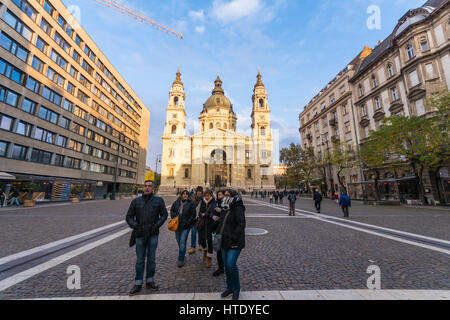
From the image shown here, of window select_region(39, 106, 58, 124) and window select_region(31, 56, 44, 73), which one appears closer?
window select_region(31, 56, 44, 73)

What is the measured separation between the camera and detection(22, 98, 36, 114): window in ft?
73.6

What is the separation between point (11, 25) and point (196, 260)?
31893 mm

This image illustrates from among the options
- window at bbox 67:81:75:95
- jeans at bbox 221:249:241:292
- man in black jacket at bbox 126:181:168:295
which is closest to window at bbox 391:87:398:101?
jeans at bbox 221:249:241:292

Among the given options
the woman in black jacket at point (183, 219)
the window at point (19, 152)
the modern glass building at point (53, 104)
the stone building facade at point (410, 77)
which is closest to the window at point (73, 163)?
the modern glass building at point (53, 104)

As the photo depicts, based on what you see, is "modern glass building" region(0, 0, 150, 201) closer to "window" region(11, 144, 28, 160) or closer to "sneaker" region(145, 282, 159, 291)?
"window" region(11, 144, 28, 160)

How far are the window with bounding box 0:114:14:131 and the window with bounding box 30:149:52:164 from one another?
3.77 meters

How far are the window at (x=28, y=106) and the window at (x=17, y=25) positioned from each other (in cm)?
707

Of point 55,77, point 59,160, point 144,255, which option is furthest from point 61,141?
point 144,255

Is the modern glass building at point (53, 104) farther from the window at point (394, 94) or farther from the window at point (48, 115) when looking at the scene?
the window at point (394, 94)

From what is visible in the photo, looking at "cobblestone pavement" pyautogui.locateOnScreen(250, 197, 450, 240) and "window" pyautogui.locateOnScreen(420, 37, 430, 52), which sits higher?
"window" pyautogui.locateOnScreen(420, 37, 430, 52)

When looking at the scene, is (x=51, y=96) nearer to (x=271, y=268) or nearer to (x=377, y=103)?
(x=271, y=268)

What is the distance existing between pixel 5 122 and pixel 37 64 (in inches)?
327
